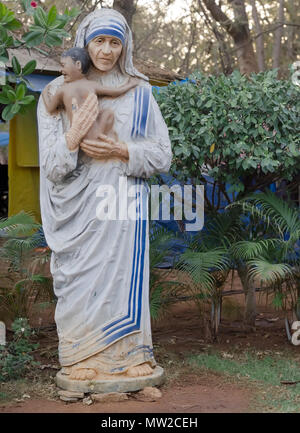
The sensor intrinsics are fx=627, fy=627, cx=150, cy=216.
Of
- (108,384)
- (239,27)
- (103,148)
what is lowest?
(108,384)

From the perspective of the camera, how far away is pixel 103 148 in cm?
443

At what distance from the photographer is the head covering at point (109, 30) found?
452 centimetres

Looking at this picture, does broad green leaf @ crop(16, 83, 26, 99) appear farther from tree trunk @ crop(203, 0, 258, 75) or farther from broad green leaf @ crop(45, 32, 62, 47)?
tree trunk @ crop(203, 0, 258, 75)

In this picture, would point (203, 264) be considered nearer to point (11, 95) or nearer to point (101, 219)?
point (101, 219)

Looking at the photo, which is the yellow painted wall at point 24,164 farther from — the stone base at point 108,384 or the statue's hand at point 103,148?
the stone base at point 108,384

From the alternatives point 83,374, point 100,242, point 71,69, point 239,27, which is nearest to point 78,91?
point 71,69

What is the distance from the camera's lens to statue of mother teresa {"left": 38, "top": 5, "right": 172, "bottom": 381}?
4.39 m

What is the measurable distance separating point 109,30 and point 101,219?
1360mm

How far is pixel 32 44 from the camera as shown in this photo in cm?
477

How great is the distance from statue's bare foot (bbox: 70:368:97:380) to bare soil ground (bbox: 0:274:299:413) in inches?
6.9

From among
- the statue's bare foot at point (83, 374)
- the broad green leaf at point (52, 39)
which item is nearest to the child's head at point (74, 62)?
the broad green leaf at point (52, 39)

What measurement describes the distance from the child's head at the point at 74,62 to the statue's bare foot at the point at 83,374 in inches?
81.8

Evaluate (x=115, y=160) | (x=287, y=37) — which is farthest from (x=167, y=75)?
(x=287, y=37)

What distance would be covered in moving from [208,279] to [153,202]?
106 centimetres
